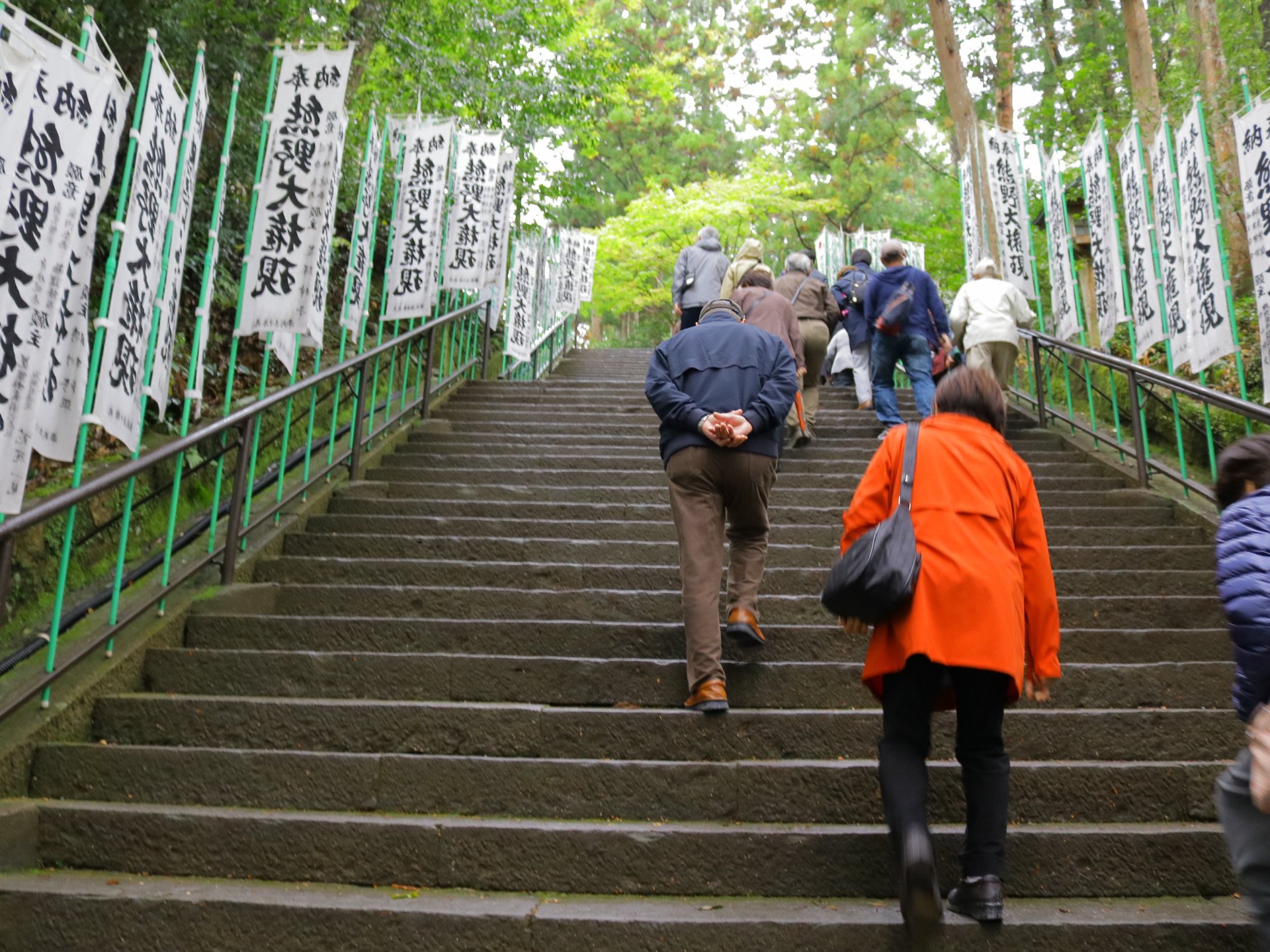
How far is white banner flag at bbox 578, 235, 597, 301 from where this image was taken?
1567 centimetres

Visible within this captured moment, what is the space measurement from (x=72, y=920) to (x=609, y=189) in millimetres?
23117

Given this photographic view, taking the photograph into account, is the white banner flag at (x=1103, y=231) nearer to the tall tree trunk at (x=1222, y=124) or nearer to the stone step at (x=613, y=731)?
the tall tree trunk at (x=1222, y=124)

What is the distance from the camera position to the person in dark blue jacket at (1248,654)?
2244 mm

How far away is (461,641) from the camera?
4.64 m

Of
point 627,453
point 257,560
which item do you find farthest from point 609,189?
point 257,560

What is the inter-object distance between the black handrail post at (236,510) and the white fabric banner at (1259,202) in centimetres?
547

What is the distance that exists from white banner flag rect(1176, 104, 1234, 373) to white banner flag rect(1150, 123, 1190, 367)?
15cm

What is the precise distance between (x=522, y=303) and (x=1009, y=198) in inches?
217

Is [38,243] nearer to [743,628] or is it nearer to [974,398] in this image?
[743,628]

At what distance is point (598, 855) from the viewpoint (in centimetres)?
332

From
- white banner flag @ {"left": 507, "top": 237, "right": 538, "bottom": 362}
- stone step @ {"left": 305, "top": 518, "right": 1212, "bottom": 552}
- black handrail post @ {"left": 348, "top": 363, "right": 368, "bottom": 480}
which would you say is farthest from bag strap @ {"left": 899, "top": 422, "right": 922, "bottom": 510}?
white banner flag @ {"left": 507, "top": 237, "right": 538, "bottom": 362}

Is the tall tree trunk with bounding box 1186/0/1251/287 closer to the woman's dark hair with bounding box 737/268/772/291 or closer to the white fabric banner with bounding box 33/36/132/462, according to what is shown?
the woman's dark hair with bounding box 737/268/772/291

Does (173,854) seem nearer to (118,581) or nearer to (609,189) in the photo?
(118,581)

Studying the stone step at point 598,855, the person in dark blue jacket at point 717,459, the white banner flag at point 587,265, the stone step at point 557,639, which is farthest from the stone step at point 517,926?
the white banner flag at point 587,265
